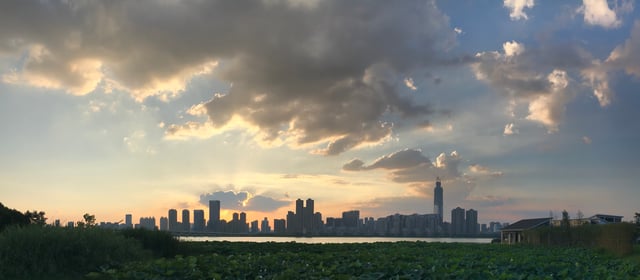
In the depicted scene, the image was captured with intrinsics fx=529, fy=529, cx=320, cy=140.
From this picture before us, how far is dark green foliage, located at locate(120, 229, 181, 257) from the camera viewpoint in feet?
77.3

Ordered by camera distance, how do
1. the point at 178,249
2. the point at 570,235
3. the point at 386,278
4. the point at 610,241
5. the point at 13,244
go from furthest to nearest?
the point at 570,235
the point at 610,241
the point at 178,249
the point at 13,244
the point at 386,278

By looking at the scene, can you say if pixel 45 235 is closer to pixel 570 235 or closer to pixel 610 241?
pixel 610 241

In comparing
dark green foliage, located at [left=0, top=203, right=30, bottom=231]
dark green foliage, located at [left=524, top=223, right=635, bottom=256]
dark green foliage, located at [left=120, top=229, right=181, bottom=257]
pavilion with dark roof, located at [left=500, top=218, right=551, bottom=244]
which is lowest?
pavilion with dark roof, located at [left=500, top=218, right=551, bottom=244]

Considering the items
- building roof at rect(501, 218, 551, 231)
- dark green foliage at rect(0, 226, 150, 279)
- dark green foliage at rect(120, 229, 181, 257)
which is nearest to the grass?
dark green foliage at rect(0, 226, 150, 279)

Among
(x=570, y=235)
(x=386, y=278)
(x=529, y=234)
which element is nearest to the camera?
(x=386, y=278)

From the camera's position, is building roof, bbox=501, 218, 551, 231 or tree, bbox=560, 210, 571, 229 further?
building roof, bbox=501, 218, 551, 231

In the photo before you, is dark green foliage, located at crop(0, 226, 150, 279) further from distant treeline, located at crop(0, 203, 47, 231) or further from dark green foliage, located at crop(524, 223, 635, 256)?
dark green foliage, located at crop(524, 223, 635, 256)

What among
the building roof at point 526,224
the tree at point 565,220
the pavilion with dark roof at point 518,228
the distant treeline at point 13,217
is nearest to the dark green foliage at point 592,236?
the tree at point 565,220

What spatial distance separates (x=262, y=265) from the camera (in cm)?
1083

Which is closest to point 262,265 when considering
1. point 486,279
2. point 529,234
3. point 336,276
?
point 336,276

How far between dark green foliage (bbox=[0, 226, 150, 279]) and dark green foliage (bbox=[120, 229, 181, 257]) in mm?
6013

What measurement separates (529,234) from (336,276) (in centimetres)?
4758

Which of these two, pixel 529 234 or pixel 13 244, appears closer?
pixel 13 244

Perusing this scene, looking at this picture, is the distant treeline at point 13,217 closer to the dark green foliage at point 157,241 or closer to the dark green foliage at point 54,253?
the dark green foliage at point 157,241
